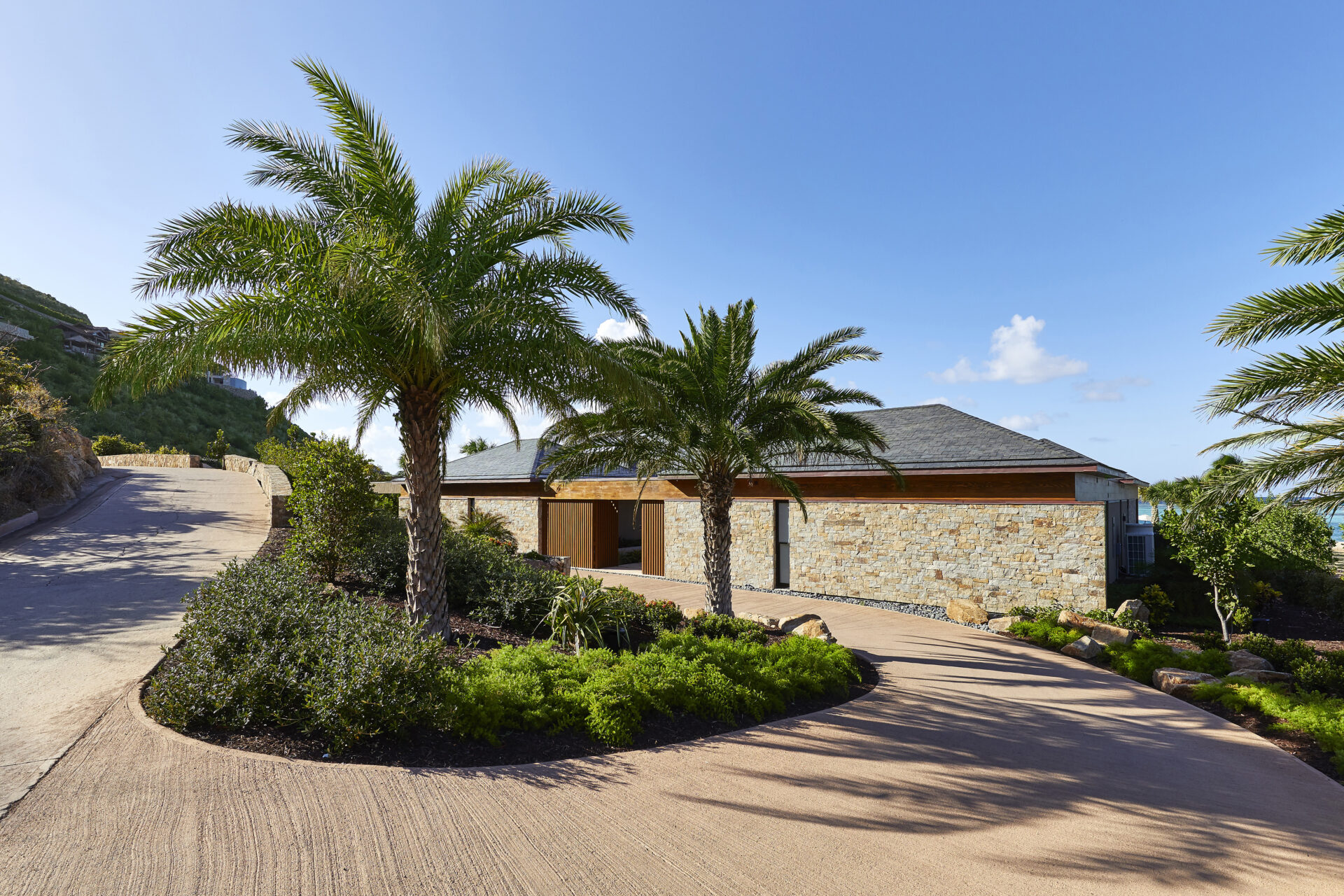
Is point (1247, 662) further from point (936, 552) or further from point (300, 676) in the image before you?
point (300, 676)

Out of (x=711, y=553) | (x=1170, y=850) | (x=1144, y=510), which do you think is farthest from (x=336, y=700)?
(x=1144, y=510)

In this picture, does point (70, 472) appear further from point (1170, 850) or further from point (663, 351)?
point (1170, 850)

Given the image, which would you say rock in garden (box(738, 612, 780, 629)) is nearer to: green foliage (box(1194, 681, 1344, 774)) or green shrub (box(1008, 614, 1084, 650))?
green shrub (box(1008, 614, 1084, 650))

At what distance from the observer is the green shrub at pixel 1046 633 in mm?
10797

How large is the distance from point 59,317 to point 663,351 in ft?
250

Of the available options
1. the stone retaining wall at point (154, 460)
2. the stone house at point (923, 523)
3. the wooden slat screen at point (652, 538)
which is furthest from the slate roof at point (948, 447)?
the stone retaining wall at point (154, 460)

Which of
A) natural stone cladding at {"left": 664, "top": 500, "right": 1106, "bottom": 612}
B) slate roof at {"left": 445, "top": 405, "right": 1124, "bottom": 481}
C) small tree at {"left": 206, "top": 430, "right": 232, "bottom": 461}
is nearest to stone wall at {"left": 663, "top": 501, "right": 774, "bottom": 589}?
natural stone cladding at {"left": 664, "top": 500, "right": 1106, "bottom": 612}

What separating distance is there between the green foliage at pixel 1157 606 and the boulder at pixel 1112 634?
3775 mm

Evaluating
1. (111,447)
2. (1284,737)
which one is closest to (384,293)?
(1284,737)

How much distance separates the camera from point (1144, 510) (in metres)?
39.0

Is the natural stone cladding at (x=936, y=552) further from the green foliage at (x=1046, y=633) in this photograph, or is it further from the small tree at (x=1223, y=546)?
the small tree at (x=1223, y=546)

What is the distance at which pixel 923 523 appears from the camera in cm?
1438

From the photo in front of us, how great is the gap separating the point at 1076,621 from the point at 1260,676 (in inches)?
120

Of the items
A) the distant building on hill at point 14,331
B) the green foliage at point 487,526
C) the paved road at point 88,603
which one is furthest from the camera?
the distant building on hill at point 14,331
